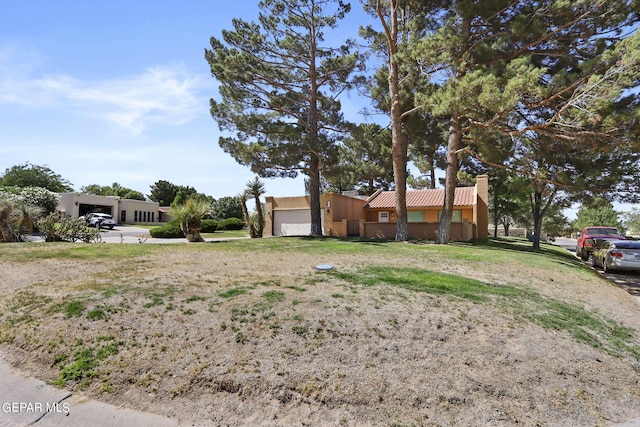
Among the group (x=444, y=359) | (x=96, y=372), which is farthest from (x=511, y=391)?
(x=96, y=372)

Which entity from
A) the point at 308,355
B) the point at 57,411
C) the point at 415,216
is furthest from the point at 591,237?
the point at 57,411

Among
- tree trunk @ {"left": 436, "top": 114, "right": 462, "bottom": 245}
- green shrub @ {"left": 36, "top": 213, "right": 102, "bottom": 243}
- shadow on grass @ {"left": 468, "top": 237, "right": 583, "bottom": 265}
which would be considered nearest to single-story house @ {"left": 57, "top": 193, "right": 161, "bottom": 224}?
green shrub @ {"left": 36, "top": 213, "right": 102, "bottom": 243}

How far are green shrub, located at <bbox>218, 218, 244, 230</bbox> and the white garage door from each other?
802cm

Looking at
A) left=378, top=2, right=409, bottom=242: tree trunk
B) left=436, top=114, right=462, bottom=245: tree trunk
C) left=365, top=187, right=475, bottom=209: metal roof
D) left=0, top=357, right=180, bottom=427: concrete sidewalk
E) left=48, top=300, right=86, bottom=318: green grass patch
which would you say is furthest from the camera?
left=365, top=187, right=475, bottom=209: metal roof

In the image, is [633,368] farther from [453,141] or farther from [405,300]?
[453,141]

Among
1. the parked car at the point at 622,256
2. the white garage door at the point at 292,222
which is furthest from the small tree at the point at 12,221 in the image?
the parked car at the point at 622,256

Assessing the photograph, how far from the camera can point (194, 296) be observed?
227 inches

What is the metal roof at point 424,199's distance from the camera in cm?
2673

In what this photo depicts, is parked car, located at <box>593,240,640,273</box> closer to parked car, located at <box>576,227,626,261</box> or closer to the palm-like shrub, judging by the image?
parked car, located at <box>576,227,626,261</box>

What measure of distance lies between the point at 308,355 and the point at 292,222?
80.5ft

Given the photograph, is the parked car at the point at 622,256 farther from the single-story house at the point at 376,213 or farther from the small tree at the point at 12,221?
the small tree at the point at 12,221

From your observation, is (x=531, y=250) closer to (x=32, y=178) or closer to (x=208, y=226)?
(x=208, y=226)

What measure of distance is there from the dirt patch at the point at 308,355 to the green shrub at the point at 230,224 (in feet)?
92.6

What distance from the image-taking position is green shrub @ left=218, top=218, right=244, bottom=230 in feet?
114
